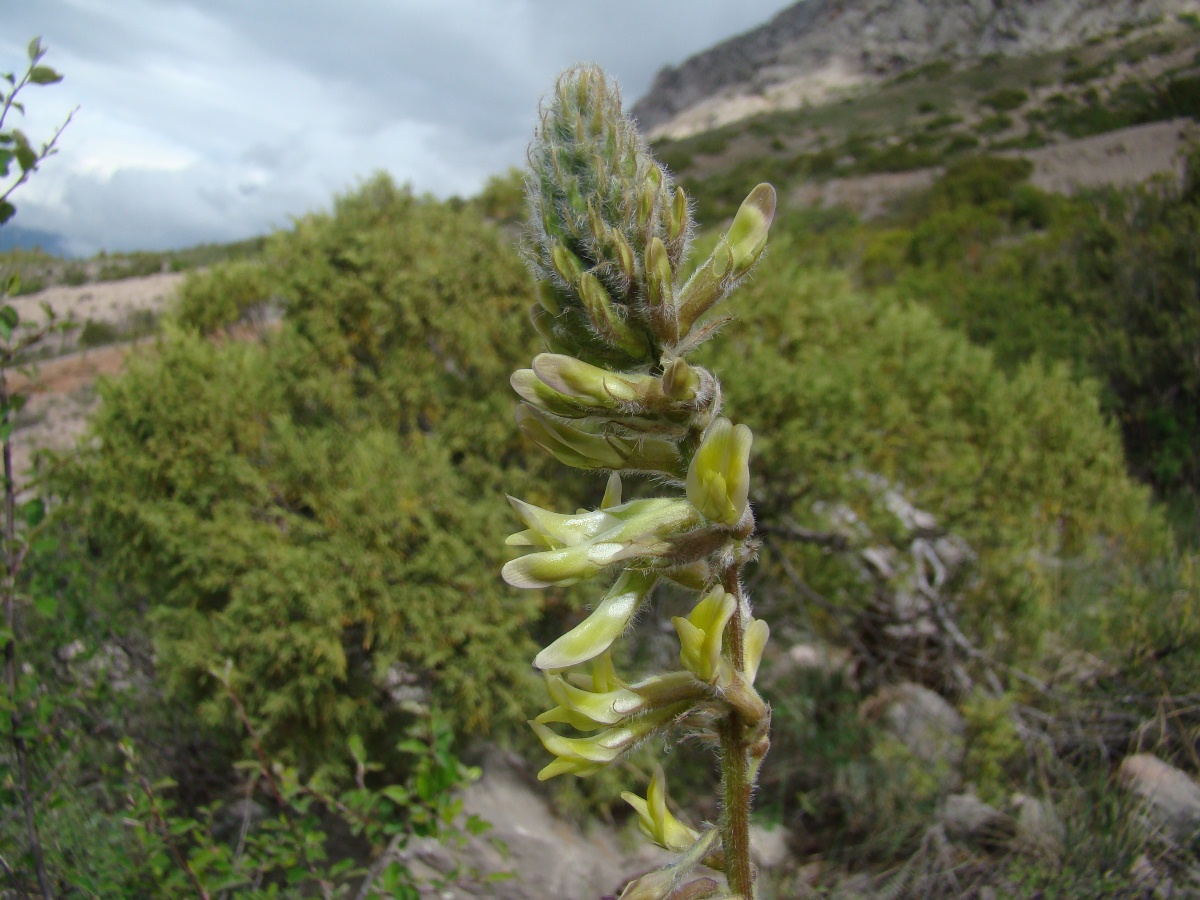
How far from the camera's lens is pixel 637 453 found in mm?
1025

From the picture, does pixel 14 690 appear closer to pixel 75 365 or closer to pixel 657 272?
pixel 657 272

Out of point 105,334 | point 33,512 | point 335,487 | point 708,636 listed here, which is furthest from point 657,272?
point 105,334

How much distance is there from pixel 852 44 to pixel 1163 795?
209 ft

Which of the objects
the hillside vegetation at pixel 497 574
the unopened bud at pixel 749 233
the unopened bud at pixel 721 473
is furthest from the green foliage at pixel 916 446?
the unopened bud at pixel 721 473

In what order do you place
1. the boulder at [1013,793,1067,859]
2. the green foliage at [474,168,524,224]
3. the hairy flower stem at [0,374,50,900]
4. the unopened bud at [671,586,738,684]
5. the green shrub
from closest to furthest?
the unopened bud at [671,586,738,684], the hairy flower stem at [0,374,50,900], the boulder at [1013,793,1067,859], the green foliage at [474,168,524,224], the green shrub

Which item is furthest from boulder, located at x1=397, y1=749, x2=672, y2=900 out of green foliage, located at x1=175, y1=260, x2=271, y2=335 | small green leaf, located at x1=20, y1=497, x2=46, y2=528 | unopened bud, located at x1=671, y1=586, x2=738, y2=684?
green foliage, located at x1=175, y1=260, x2=271, y2=335

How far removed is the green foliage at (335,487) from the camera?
320 cm

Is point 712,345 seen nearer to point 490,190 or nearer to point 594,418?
point 490,190

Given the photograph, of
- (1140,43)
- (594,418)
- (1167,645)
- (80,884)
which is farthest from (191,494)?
(1140,43)

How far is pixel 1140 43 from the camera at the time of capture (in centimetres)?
2923

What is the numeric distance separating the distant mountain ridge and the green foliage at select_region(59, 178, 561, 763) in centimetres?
4097

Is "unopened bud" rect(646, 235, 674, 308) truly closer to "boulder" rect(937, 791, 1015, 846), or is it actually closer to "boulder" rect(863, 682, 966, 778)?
"boulder" rect(937, 791, 1015, 846)

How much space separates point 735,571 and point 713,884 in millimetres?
416

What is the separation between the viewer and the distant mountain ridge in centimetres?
4291
